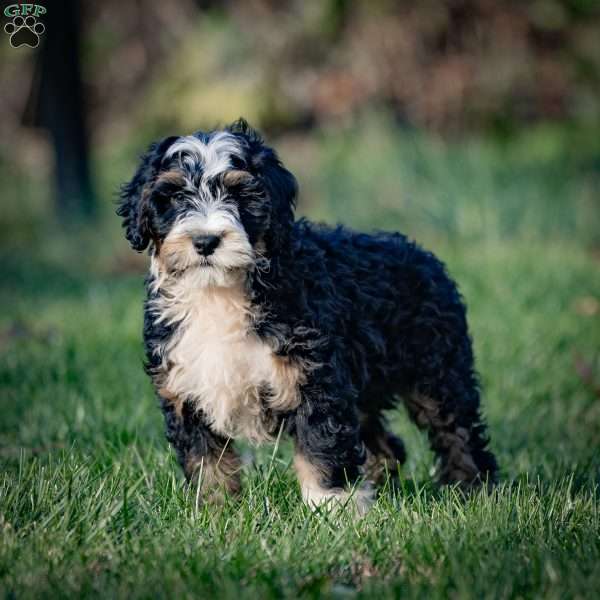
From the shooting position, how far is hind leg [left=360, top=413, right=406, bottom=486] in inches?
227

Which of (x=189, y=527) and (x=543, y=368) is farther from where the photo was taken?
(x=543, y=368)

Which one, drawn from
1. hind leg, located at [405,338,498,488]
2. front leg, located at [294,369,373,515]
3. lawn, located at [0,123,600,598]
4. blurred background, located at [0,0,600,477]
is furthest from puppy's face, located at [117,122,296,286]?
hind leg, located at [405,338,498,488]

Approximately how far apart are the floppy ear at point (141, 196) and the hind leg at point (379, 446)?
184 cm

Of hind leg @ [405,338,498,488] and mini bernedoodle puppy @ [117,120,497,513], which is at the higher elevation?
mini bernedoodle puppy @ [117,120,497,513]

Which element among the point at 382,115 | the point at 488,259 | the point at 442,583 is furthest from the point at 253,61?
the point at 442,583

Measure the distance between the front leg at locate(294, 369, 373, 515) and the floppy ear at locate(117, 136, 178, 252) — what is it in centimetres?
107

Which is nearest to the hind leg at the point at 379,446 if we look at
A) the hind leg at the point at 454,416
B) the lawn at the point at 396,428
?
the lawn at the point at 396,428

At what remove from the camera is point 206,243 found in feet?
13.9

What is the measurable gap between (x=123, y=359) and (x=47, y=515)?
13.2 feet

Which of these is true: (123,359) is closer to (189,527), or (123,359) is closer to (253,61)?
(189,527)

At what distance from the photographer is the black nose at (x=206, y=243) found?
4250 mm

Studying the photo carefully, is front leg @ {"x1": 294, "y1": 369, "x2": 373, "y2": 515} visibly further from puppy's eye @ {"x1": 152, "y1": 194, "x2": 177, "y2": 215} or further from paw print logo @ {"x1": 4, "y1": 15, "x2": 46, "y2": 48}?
paw print logo @ {"x1": 4, "y1": 15, "x2": 46, "y2": 48}

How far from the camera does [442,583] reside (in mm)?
3424

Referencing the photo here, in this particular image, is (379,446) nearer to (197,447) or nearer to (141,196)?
(197,447)
